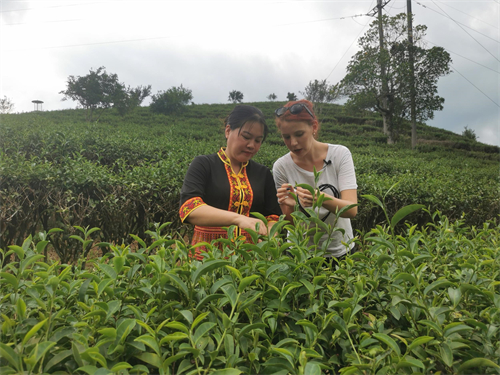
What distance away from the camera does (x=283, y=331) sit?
83cm

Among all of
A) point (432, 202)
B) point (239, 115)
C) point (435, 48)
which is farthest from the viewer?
point (435, 48)

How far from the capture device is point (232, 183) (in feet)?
6.66

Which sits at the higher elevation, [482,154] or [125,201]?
[482,154]

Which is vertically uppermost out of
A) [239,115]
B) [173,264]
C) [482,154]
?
[482,154]

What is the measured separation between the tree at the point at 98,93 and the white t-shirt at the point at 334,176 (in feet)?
99.0

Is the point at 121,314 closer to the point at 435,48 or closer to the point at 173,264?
the point at 173,264

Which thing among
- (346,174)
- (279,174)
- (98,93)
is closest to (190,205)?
(279,174)

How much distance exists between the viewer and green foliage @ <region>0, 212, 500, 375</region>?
66cm

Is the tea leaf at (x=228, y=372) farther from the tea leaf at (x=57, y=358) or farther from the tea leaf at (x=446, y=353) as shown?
the tea leaf at (x=446, y=353)

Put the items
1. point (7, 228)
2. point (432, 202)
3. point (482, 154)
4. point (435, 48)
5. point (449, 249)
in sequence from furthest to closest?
point (482, 154) < point (435, 48) < point (432, 202) < point (7, 228) < point (449, 249)

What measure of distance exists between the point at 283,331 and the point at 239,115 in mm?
1387

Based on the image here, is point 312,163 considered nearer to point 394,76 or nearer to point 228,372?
point 228,372

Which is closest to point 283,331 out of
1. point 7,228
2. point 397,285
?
point 397,285

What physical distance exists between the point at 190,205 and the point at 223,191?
25 cm
